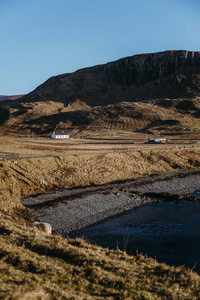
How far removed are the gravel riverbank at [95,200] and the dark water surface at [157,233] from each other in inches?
57.6

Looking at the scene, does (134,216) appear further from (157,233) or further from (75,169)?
(75,169)

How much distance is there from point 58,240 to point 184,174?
110 feet

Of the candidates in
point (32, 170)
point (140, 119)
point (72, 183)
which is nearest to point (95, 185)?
point (72, 183)

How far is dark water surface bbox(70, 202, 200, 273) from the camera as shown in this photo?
15884 mm

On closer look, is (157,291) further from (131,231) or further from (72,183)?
(72,183)

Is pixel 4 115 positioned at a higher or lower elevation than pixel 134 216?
higher

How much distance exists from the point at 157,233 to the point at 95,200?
28.8 ft

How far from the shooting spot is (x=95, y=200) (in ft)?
86.4

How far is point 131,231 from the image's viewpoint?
19.7m

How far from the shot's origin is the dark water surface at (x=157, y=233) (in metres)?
15.9

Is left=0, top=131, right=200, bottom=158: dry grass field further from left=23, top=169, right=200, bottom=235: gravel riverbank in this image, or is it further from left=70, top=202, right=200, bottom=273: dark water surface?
left=70, top=202, right=200, bottom=273: dark water surface

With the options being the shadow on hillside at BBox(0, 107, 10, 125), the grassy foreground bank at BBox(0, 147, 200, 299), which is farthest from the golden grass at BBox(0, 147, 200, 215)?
the shadow on hillside at BBox(0, 107, 10, 125)

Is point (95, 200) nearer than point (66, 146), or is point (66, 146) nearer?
point (95, 200)

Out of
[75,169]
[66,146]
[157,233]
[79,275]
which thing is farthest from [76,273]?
[66,146]
